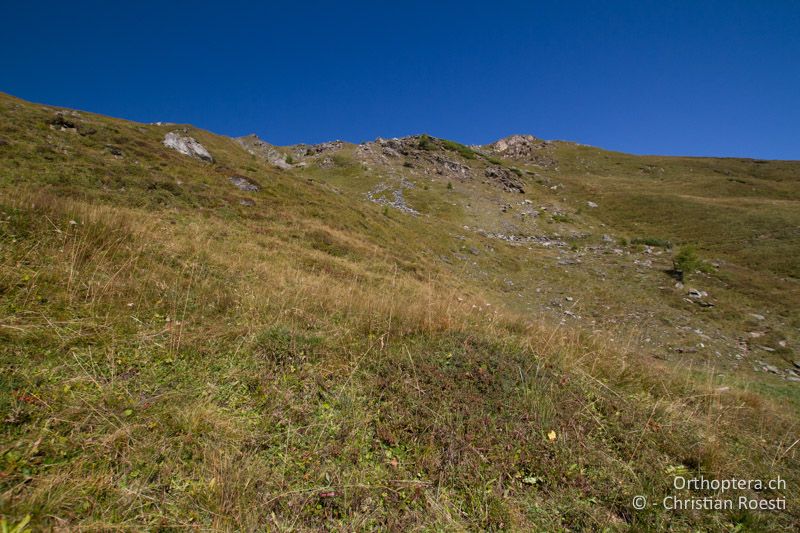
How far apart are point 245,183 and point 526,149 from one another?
78405mm

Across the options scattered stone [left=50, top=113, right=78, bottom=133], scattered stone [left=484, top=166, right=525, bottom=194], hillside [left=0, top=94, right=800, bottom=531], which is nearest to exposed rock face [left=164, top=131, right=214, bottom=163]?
scattered stone [left=50, top=113, right=78, bottom=133]

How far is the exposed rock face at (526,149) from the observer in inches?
2955

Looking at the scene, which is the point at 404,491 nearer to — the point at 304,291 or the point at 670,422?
the point at 670,422

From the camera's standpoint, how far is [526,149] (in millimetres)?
80688

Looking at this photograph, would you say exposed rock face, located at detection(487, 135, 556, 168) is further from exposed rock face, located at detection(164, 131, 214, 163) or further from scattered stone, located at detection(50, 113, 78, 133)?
scattered stone, located at detection(50, 113, 78, 133)

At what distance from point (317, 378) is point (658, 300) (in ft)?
60.5

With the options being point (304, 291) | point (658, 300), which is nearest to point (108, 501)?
point (304, 291)

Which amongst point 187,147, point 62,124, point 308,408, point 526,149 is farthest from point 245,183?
point 526,149

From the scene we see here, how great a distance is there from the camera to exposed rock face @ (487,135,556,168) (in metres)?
75.1

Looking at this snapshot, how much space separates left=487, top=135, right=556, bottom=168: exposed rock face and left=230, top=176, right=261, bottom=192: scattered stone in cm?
6986

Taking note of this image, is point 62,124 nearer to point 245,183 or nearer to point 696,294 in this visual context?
point 245,183

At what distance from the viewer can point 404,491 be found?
7.99 ft

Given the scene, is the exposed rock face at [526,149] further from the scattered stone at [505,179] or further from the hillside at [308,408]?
the hillside at [308,408]

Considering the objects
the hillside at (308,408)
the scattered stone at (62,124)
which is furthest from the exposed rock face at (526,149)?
the scattered stone at (62,124)
